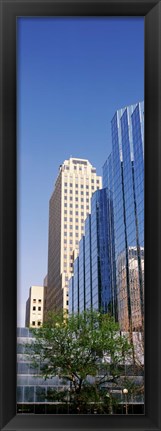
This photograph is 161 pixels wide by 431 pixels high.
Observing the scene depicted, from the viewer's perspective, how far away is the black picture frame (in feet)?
4.38

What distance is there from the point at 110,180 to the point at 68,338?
598 mm

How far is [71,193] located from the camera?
74.0 inches

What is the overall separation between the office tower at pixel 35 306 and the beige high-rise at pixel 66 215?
1.9 inches

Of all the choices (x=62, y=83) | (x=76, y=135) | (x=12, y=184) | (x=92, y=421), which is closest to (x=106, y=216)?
(x=76, y=135)

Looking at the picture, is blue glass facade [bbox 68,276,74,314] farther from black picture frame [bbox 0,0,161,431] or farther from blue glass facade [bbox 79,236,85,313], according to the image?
black picture frame [bbox 0,0,161,431]

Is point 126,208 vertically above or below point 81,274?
above

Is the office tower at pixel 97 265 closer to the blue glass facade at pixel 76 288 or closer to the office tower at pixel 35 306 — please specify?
the blue glass facade at pixel 76 288

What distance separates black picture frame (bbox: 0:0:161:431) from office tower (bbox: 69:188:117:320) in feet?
1.56

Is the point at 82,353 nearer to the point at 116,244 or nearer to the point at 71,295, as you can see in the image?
the point at 71,295

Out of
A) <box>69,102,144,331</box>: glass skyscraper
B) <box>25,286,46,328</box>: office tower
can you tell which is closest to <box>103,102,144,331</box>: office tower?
<box>69,102,144,331</box>: glass skyscraper
